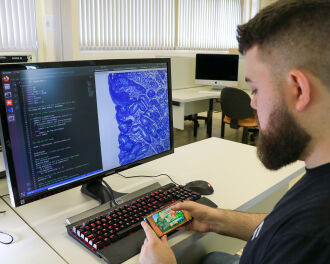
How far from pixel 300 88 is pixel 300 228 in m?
0.26

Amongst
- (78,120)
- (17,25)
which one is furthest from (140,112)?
(17,25)

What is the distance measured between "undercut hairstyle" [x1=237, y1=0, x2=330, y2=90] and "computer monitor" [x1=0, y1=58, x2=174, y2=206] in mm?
480

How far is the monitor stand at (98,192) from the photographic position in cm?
101

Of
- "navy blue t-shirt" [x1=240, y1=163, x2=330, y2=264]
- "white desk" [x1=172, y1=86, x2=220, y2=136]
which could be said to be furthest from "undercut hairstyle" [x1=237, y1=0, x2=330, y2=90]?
"white desk" [x1=172, y1=86, x2=220, y2=136]

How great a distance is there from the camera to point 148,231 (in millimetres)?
797

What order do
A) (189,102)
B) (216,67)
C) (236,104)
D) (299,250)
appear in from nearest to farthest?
(299,250) < (236,104) < (189,102) < (216,67)

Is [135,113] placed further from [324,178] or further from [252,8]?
[252,8]

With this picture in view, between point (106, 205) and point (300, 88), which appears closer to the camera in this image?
point (300, 88)

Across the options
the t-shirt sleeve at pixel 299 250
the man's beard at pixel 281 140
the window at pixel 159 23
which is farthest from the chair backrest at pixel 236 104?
the t-shirt sleeve at pixel 299 250

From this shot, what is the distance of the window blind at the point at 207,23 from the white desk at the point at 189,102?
189 cm

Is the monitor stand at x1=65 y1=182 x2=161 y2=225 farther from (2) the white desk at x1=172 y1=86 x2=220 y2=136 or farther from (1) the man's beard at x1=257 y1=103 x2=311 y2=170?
(2) the white desk at x1=172 y1=86 x2=220 y2=136

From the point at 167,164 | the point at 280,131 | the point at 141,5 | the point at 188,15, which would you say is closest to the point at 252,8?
the point at 188,15

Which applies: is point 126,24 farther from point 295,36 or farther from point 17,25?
point 295,36

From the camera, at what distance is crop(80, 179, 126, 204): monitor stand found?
101 centimetres
